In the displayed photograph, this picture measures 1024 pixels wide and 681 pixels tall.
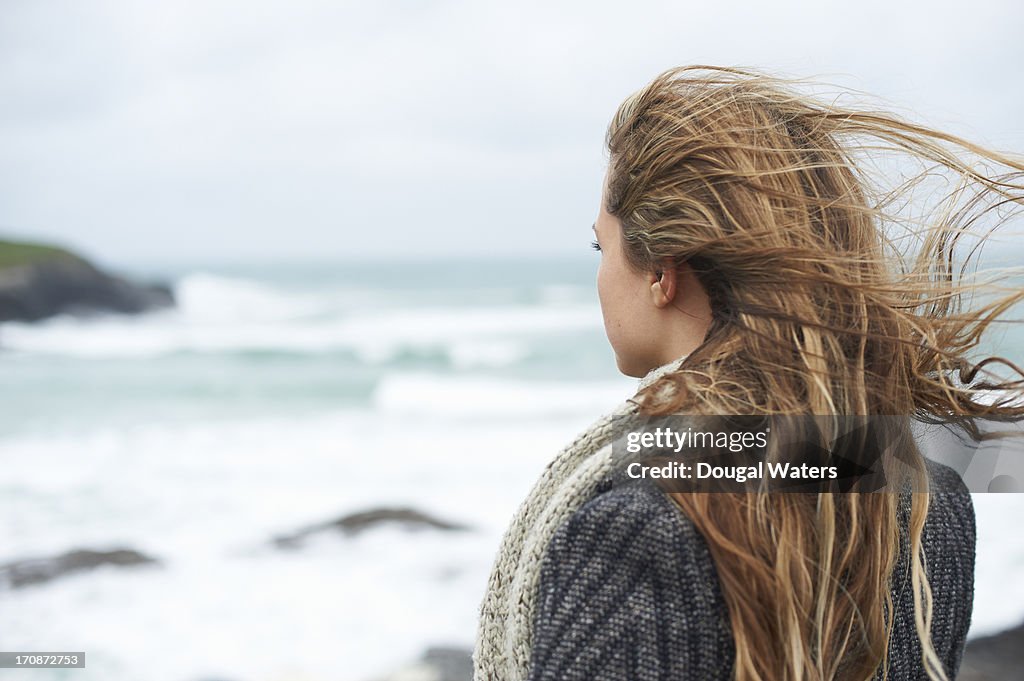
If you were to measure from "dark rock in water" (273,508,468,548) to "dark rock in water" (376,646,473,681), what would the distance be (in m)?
2.37

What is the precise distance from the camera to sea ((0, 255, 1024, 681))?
18.7ft

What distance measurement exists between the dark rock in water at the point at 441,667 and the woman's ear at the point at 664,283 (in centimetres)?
368

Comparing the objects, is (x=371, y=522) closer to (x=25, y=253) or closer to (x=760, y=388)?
(x=760, y=388)

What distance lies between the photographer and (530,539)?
1.37 meters

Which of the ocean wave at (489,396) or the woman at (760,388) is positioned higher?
the ocean wave at (489,396)

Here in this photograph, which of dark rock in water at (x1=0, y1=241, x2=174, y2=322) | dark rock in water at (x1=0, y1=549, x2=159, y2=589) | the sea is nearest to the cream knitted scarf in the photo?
the sea

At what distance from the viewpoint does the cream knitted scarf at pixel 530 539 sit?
4.36 ft

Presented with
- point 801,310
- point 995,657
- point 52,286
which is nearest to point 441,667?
point 995,657

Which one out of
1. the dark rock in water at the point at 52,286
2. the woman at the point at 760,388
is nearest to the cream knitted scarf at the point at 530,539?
the woman at the point at 760,388

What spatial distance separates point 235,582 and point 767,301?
6112 millimetres

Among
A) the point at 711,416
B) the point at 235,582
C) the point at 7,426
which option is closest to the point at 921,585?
the point at 711,416

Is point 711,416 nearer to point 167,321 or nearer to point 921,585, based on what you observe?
point 921,585

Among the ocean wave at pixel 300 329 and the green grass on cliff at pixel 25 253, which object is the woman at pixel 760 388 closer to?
the ocean wave at pixel 300 329

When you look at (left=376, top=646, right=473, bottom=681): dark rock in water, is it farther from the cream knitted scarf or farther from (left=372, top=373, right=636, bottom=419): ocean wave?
(left=372, top=373, right=636, bottom=419): ocean wave
